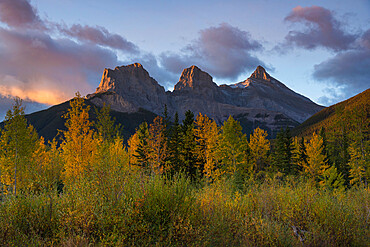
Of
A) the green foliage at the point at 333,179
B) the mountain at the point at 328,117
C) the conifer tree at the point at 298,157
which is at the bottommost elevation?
the green foliage at the point at 333,179

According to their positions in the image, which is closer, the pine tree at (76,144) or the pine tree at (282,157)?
the pine tree at (76,144)

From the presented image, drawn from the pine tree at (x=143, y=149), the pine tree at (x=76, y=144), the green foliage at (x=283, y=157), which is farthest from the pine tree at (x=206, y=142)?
the green foliage at (x=283, y=157)

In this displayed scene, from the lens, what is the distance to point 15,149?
72.2ft

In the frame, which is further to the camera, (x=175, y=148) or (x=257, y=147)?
(x=257, y=147)

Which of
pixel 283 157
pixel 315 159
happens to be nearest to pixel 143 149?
pixel 283 157

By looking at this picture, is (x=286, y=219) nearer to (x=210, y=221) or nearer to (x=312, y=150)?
(x=210, y=221)

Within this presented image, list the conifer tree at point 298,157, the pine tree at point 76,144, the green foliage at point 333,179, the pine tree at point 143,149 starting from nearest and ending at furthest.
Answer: the pine tree at point 76,144 → the green foliage at point 333,179 → the pine tree at point 143,149 → the conifer tree at point 298,157

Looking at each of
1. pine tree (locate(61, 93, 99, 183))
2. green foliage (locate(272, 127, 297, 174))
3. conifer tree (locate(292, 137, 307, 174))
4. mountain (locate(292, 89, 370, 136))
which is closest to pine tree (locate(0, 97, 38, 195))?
pine tree (locate(61, 93, 99, 183))

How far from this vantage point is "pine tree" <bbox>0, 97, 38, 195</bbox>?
68.8 feet

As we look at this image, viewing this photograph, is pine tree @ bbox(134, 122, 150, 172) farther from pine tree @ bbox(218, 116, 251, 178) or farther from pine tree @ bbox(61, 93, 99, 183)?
pine tree @ bbox(61, 93, 99, 183)

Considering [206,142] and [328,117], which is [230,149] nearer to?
[206,142]

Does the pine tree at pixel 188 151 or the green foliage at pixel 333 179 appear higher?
the pine tree at pixel 188 151

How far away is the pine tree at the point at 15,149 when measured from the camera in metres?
21.0

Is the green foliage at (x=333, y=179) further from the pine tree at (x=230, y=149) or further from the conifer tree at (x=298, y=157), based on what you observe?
the conifer tree at (x=298, y=157)
